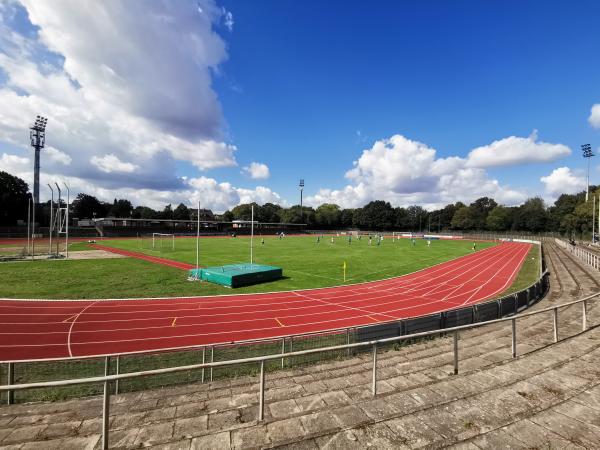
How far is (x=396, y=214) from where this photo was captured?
13962 centimetres

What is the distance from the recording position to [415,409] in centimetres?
483

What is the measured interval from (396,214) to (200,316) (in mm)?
132299

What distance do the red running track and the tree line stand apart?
3681 inches

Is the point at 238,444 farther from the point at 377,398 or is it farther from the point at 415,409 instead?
the point at 415,409

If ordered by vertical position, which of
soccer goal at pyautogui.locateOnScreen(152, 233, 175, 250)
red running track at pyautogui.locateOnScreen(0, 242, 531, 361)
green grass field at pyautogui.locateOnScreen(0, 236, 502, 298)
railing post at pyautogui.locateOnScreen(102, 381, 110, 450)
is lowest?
red running track at pyautogui.locateOnScreen(0, 242, 531, 361)

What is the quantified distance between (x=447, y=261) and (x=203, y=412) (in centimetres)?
4285

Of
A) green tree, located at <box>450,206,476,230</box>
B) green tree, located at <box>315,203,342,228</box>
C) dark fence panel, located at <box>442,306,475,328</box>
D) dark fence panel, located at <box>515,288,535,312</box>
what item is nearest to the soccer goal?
dark fence panel, located at <box>442,306,475,328</box>

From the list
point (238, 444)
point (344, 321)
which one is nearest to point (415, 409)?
point (238, 444)

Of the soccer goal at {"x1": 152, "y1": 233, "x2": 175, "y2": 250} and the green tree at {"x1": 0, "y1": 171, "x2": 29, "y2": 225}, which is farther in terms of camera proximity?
the green tree at {"x1": 0, "y1": 171, "x2": 29, "y2": 225}

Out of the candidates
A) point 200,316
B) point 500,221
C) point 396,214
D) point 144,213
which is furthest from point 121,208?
point 500,221

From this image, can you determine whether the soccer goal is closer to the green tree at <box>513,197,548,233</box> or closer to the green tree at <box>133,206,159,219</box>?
the green tree at <box>133,206,159,219</box>

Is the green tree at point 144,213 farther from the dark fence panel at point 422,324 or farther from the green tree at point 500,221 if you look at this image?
the dark fence panel at point 422,324

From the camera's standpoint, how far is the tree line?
4274 inches

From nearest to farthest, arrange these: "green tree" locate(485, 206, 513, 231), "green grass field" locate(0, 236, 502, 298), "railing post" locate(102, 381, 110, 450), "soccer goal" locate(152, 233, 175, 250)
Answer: "railing post" locate(102, 381, 110, 450)
"green grass field" locate(0, 236, 502, 298)
"soccer goal" locate(152, 233, 175, 250)
"green tree" locate(485, 206, 513, 231)
